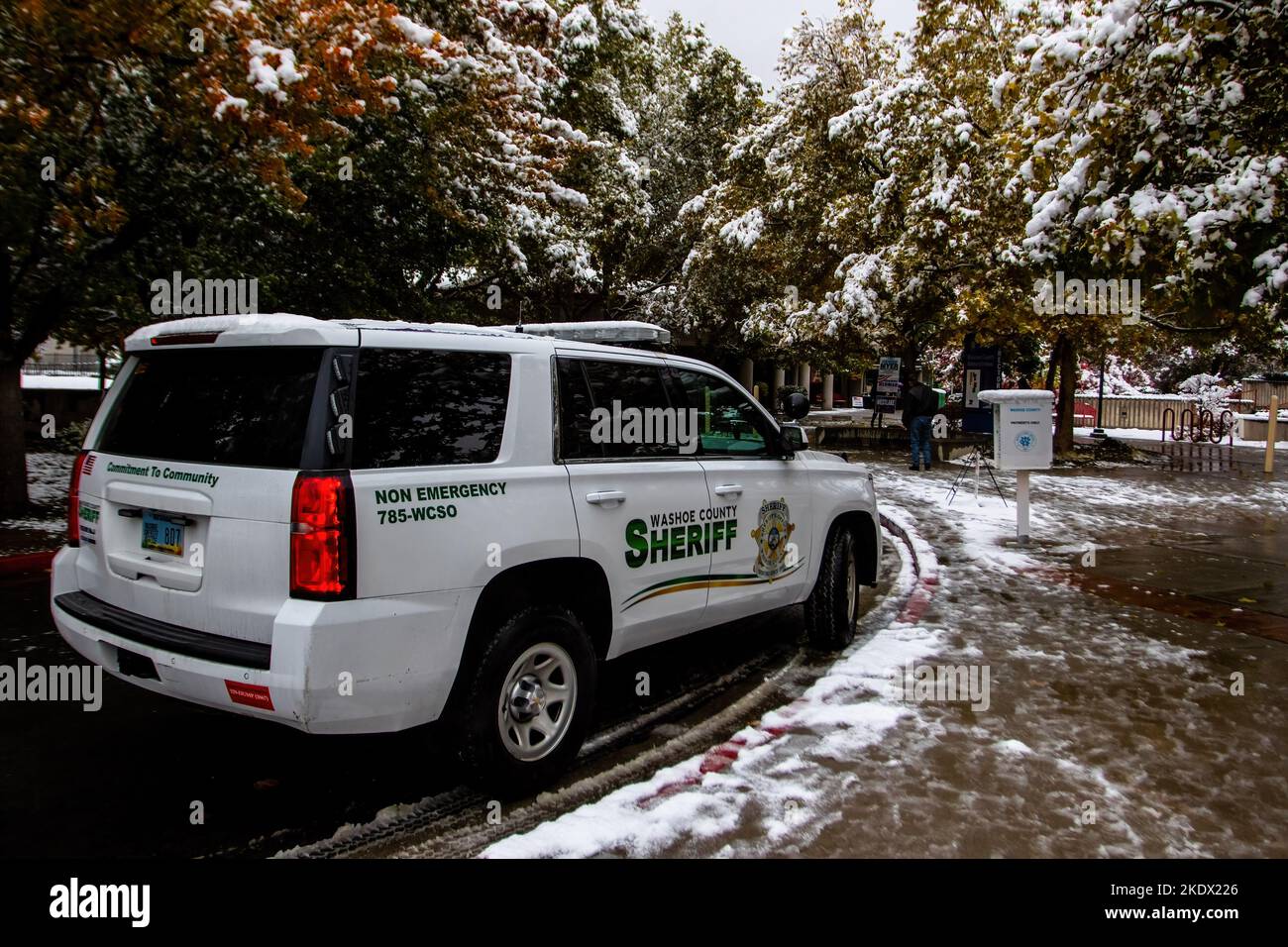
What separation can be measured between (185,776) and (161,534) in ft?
4.19

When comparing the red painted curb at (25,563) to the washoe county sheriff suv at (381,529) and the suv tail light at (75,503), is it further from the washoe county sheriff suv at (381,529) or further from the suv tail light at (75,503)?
the washoe county sheriff suv at (381,529)

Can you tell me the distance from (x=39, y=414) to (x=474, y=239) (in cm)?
1125

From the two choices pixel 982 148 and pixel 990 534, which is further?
pixel 982 148

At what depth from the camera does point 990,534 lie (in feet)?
36.1

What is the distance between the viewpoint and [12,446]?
34.3ft

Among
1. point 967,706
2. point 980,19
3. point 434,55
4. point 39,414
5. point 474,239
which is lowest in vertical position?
point 967,706

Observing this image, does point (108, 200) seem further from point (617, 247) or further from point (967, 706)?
point (617, 247)

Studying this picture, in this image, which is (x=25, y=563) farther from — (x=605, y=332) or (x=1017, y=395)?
(x=1017, y=395)

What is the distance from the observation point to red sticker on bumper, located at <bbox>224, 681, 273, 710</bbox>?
3199mm

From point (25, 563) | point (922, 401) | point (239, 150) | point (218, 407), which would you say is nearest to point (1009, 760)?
point (218, 407)

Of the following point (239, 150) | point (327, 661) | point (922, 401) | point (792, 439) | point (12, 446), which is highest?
point (239, 150)

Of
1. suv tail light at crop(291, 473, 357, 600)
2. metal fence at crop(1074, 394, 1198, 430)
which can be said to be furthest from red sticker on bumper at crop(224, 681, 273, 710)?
metal fence at crop(1074, 394, 1198, 430)

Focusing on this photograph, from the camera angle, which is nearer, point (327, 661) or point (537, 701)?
point (327, 661)

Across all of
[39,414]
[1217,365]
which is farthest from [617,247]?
[1217,365]
